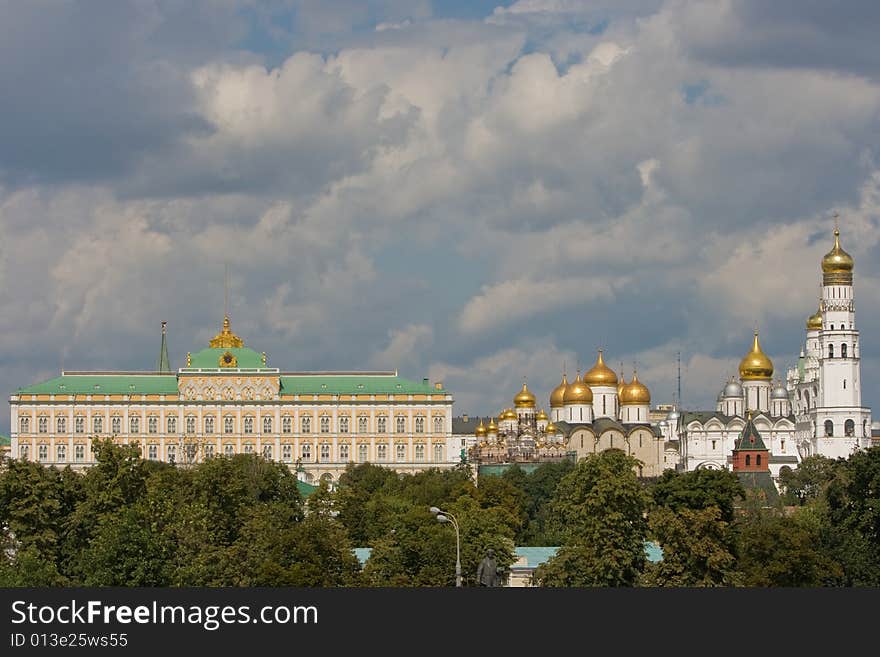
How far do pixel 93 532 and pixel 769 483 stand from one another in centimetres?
10325

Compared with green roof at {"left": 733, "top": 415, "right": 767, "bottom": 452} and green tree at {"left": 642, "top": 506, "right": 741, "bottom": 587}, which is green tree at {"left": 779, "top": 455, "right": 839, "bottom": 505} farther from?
green tree at {"left": 642, "top": 506, "right": 741, "bottom": 587}

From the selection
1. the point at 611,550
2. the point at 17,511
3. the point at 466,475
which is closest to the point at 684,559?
the point at 611,550

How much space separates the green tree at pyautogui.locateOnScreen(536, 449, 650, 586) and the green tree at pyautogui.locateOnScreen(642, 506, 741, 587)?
2842mm

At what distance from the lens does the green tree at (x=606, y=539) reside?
8181 centimetres

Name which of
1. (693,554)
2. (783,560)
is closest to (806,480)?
(783,560)

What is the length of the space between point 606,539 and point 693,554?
20.9 feet

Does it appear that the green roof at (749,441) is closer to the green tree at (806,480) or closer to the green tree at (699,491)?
the green tree at (806,480)

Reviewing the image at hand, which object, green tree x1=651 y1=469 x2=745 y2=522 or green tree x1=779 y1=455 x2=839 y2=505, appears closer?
green tree x1=651 y1=469 x2=745 y2=522

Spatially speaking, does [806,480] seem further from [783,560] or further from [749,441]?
[783,560]

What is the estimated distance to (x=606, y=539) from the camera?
82.9m

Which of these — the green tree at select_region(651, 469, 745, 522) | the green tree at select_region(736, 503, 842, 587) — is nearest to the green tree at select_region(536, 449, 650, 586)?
the green tree at select_region(736, 503, 842, 587)

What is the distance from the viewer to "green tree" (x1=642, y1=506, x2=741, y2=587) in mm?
77125

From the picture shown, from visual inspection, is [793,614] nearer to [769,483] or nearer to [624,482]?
[624,482]

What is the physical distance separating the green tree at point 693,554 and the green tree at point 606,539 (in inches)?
112
